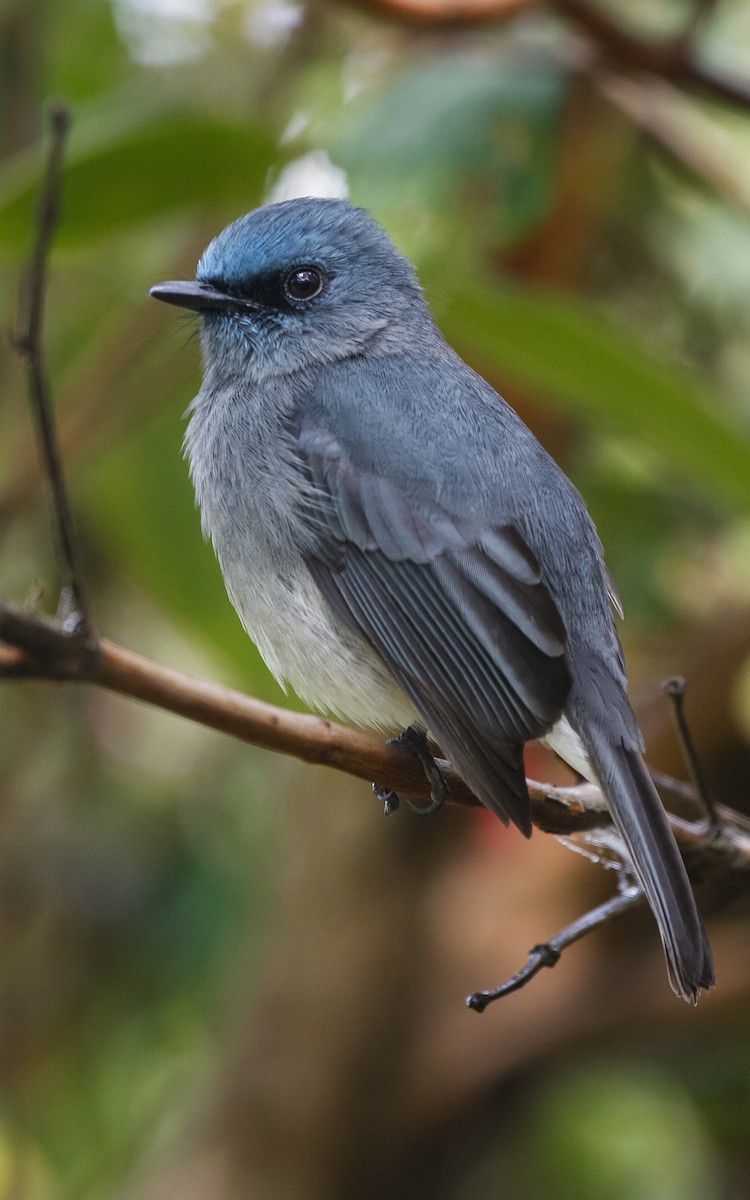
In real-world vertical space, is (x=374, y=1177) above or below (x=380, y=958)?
below

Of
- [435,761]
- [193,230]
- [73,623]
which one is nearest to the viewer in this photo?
[73,623]

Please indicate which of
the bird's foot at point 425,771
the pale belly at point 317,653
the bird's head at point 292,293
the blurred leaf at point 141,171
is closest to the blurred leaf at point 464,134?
the blurred leaf at point 141,171

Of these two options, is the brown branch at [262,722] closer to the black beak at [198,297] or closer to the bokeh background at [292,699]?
the black beak at [198,297]

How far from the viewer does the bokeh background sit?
3.59 m

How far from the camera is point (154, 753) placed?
5.28m

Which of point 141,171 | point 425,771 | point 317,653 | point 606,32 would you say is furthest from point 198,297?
point 606,32

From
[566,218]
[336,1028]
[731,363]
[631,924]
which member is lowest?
[336,1028]

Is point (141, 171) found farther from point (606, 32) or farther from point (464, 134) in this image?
point (606, 32)

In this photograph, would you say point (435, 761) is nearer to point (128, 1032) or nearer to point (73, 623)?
point (73, 623)

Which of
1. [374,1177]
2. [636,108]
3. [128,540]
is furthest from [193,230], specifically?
[374,1177]

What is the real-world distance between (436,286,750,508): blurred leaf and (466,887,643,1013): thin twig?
1413mm

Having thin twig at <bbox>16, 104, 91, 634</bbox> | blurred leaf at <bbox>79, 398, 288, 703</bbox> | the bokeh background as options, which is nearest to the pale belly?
thin twig at <bbox>16, 104, 91, 634</bbox>

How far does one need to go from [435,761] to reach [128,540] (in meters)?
2.09

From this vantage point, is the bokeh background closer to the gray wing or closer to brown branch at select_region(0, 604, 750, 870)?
the gray wing
